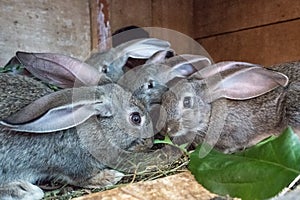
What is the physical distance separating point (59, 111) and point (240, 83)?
16.6 inches

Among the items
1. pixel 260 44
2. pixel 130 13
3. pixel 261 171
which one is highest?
pixel 261 171

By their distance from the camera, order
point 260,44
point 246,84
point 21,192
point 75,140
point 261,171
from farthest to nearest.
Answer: point 260,44 < point 246,84 < point 75,140 < point 21,192 < point 261,171

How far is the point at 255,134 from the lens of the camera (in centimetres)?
115

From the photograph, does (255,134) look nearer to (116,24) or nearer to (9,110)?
(9,110)

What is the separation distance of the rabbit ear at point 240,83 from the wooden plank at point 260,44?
688 mm

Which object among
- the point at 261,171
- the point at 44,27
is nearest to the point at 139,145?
the point at 261,171

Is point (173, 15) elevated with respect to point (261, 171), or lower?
lower

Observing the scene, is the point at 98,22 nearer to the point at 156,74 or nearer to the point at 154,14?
the point at 154,14

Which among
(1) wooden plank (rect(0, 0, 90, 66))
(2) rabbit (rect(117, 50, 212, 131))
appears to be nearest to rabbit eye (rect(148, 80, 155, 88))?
(2) rabbit (rect(117, 50, 212, 131))

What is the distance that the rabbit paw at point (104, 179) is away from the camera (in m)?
0.96

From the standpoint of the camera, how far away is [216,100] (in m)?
1.20

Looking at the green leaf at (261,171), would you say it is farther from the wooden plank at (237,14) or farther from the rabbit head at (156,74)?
the wooden plank at (237,14)

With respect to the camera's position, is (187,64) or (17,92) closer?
(17,92)

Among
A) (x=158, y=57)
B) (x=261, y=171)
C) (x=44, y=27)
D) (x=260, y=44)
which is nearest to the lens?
(x=261, y=171)
